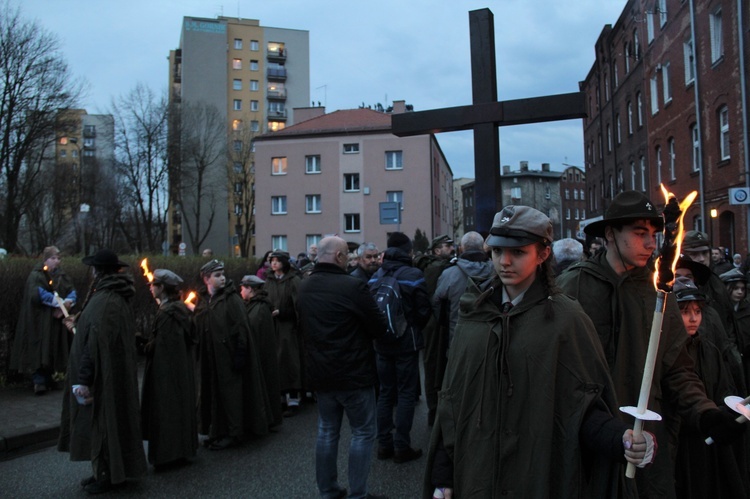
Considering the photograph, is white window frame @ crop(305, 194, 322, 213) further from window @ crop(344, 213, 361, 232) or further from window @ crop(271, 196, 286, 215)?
window @ crop(344, 213, 361, 232)

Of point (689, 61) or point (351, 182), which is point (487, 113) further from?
point (351, 182)

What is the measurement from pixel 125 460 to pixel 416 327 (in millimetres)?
2985

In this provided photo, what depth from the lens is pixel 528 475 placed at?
2.35 metres

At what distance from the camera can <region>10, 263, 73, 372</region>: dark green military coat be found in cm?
912

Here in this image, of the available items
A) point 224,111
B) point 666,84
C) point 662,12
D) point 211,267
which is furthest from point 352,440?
point 224,111

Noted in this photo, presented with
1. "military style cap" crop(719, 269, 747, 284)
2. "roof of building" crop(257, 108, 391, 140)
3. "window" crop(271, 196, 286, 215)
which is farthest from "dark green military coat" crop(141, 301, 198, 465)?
"window" crop(271, 196, 286, 215)

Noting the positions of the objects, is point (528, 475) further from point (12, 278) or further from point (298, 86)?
point (298, 86)

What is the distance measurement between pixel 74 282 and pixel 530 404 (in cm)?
1027

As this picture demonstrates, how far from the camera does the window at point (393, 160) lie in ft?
152

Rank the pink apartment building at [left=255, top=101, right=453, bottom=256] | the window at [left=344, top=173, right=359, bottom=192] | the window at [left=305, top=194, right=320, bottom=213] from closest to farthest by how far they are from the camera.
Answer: the pink apartment building at [left=255, top=101, right=453, bottom=256] → the window at [left=344, top=173, right=359, bottom=192] → the window at [left=305, top=194, right=320, bottom=213]

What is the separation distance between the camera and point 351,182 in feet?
155

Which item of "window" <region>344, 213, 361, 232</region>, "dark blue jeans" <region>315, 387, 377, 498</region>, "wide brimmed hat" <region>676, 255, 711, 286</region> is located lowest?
"dark blue jeans" <region>315, 387, 377, 498</region>

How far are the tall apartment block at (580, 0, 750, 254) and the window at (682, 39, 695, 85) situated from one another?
0.04m

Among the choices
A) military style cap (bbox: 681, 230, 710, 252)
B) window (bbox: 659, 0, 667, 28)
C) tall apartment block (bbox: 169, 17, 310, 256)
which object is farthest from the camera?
tall apartment block (bbox: 169, 17, 310, 256)
